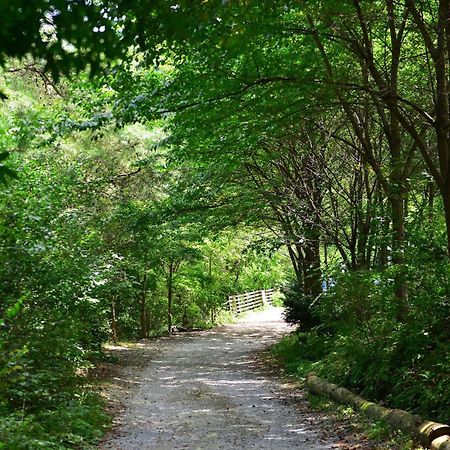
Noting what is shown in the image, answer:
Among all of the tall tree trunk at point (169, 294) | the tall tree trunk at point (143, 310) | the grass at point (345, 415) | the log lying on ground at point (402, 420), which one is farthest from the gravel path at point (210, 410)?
the tall tree trunk at point (169, 294)

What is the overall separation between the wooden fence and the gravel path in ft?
48.3

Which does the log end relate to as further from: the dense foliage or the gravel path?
the gravel path

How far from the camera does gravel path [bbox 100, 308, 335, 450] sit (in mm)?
6855

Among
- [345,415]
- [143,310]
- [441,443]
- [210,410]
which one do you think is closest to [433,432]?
[441,443]

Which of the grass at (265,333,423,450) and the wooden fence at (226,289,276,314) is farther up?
the wooden fence at (226,289,276,314)

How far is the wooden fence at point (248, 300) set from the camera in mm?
31320

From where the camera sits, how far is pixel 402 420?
601cm

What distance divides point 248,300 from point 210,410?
83.7 feet

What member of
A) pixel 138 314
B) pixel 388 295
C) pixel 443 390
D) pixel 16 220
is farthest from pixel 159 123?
pixel 138 314

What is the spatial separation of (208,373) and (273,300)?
25.6 meters

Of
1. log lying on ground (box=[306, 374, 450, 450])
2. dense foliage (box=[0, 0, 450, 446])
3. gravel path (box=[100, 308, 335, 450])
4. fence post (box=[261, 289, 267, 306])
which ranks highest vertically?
dense foliage (box=[0, 0, 450, 446])

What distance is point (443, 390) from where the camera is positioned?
620 centimetres

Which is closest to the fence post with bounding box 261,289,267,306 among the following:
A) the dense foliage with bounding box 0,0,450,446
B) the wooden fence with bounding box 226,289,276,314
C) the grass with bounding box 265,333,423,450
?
the wooden fence with bounding box 226,289,276,314

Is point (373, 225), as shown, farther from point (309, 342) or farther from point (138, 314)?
point (138, 314)
